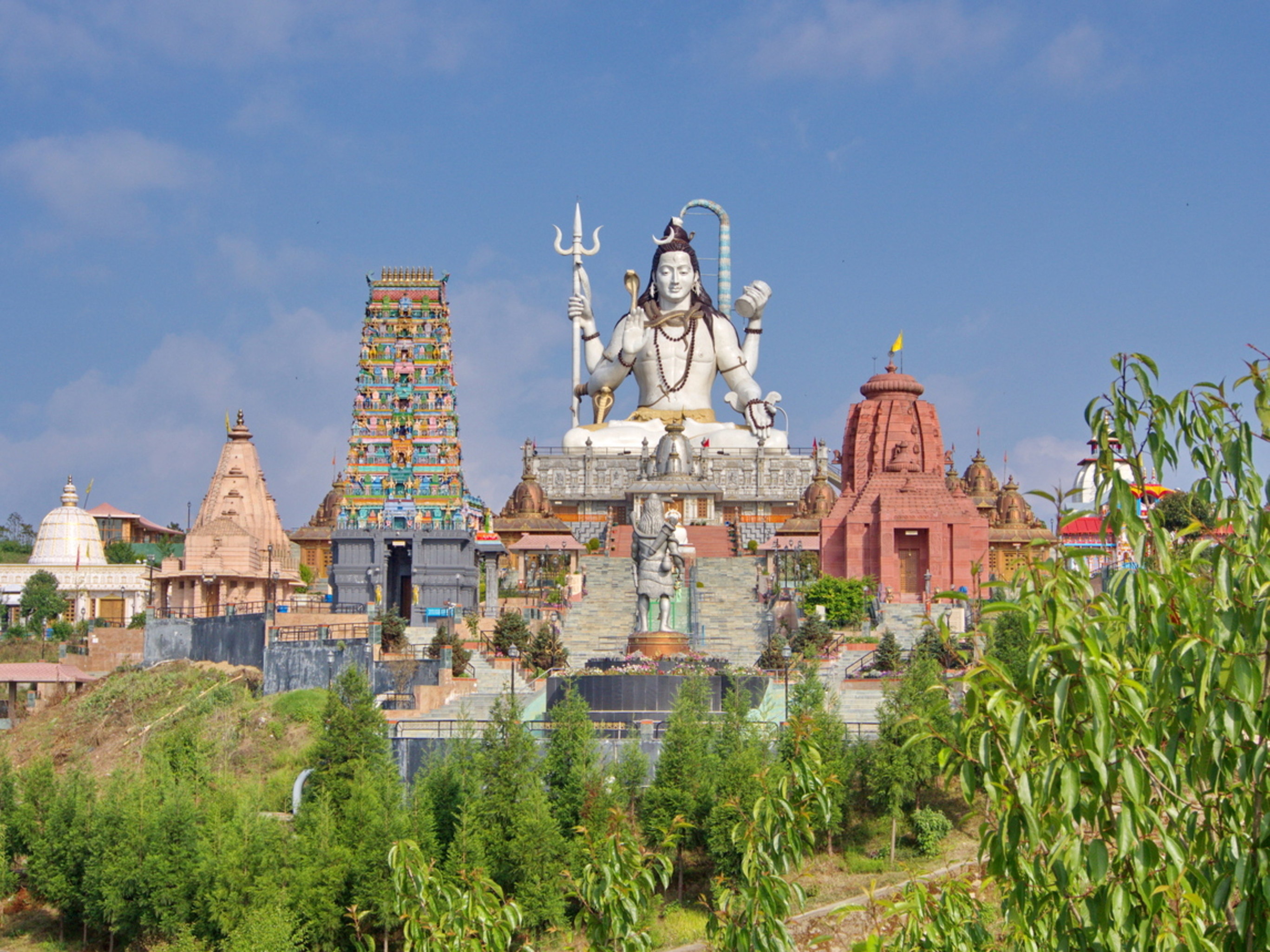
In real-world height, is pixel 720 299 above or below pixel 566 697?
above

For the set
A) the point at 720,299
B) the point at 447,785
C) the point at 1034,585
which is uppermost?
the point at 720,299

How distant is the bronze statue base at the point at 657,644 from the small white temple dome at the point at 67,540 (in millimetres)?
33250

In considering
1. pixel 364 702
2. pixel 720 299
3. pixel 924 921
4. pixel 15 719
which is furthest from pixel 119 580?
pixel 924 921

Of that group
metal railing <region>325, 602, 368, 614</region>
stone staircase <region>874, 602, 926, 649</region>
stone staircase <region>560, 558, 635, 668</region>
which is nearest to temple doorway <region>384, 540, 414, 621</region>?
metal railing <region>325, 602, 368, 614</region>

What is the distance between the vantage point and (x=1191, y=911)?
768 cm

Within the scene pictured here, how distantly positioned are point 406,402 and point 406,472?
2.83m

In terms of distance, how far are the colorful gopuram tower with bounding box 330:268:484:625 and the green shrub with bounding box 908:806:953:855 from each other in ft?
56.5

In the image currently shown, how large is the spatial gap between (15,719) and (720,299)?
34.5 meters

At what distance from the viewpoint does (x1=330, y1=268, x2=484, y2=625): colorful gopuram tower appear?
37312 millimetres

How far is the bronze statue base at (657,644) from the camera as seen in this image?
1137 inches

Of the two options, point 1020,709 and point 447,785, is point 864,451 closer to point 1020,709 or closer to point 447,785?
point 447,785

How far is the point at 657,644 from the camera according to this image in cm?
2894

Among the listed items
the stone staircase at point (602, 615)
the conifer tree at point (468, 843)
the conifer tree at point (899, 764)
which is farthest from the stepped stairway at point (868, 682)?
the conifer tree at point (468, 843)

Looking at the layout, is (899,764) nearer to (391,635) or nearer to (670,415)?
(391,635)
